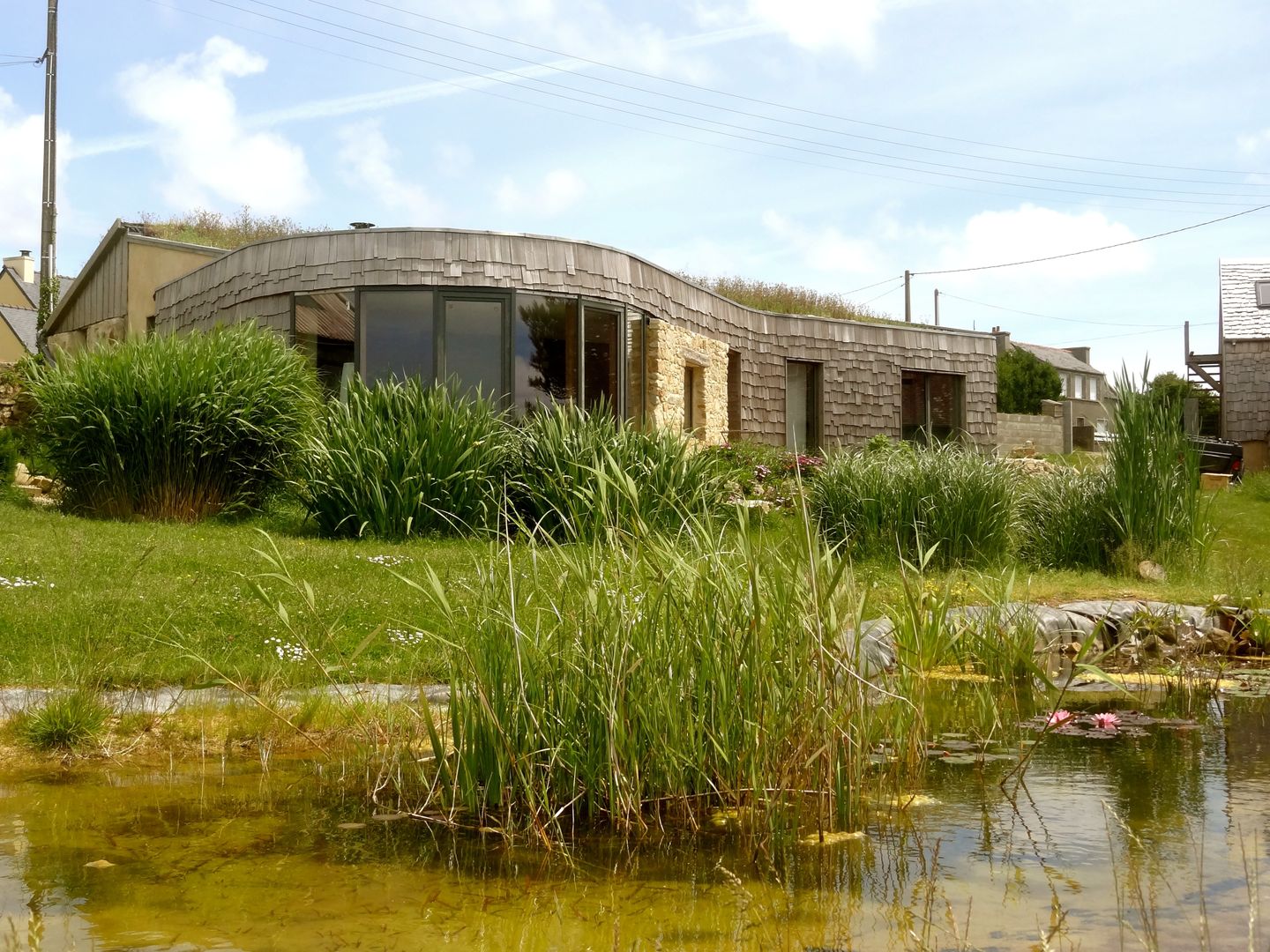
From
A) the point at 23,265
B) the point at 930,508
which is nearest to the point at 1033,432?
the point at 930,508

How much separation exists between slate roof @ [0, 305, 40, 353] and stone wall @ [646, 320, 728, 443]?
2308 cm

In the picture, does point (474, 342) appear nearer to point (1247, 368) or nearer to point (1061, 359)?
point (1247, 368)

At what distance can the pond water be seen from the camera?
2803 millimetres

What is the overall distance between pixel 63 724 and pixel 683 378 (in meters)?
11.1

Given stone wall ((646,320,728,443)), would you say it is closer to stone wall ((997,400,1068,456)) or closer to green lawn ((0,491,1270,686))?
green lawn ((0,491,1270,686))

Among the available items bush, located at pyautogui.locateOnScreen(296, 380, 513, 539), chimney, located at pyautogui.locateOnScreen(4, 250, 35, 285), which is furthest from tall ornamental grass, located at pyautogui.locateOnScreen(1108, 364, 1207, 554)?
chimney, located at pyautogui.locateOnScreen(4, 250, 35, 285)

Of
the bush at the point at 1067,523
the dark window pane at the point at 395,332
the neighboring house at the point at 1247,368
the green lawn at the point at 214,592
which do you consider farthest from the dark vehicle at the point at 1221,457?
the dark window pane at the point at 395,332

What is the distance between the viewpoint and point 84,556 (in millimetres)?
7402

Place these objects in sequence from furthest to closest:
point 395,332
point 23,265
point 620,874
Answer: point 23,265 → point 395,332 → point 620,874

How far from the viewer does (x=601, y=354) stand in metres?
13.3

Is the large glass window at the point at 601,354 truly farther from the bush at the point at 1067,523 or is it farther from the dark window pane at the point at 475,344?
the bush at the point at 1067,523

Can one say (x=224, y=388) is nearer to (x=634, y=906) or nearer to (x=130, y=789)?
(x=130, y=789)

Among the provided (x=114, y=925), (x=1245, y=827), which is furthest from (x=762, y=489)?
(x=114, y=925)

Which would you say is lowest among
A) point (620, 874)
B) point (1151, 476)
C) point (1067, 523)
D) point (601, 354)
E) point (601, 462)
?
point (620, 874)
